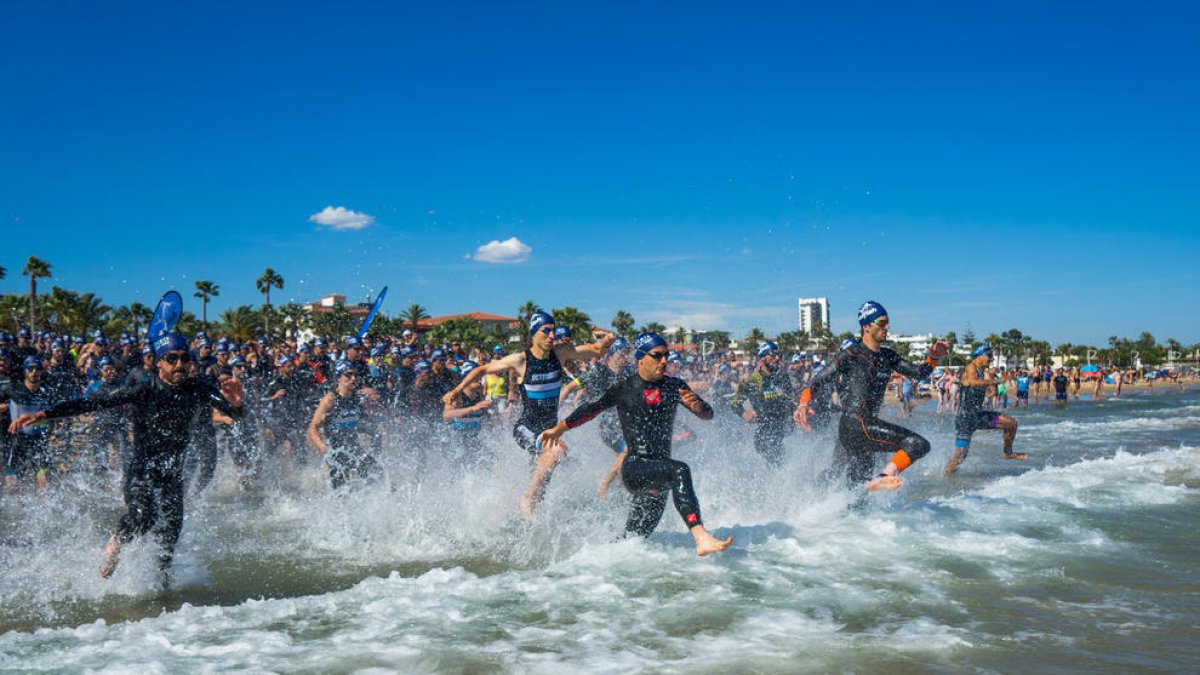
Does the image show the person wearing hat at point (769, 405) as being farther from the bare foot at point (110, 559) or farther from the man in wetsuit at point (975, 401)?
the bare foot at point (110, 559)

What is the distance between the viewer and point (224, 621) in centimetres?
522

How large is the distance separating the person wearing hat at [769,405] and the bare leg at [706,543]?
5.40 m

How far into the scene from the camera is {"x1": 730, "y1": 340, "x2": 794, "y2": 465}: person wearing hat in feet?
36.5

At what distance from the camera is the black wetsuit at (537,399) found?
8.02 m

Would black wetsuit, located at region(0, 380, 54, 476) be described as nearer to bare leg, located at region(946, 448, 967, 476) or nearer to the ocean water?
the ocean water

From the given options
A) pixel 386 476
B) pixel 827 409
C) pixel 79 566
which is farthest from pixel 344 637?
pixel 827 409

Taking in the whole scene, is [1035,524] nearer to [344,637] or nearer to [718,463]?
[718,463]

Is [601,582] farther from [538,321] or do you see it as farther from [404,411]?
[404,411]

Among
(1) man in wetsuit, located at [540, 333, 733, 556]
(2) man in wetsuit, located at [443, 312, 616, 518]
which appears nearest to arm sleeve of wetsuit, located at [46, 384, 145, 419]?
(1) man in wetsuit, located at [540, 333, 733, 556]

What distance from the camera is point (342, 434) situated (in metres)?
9.16

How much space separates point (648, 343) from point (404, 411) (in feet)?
19.8

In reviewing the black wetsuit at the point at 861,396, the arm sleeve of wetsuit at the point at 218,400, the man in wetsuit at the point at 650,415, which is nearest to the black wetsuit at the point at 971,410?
the black wetsuit at the point at 861,396

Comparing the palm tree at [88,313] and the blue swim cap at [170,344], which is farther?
the palm tree at [88,313]

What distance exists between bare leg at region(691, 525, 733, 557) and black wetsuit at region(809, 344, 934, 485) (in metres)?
2.46
